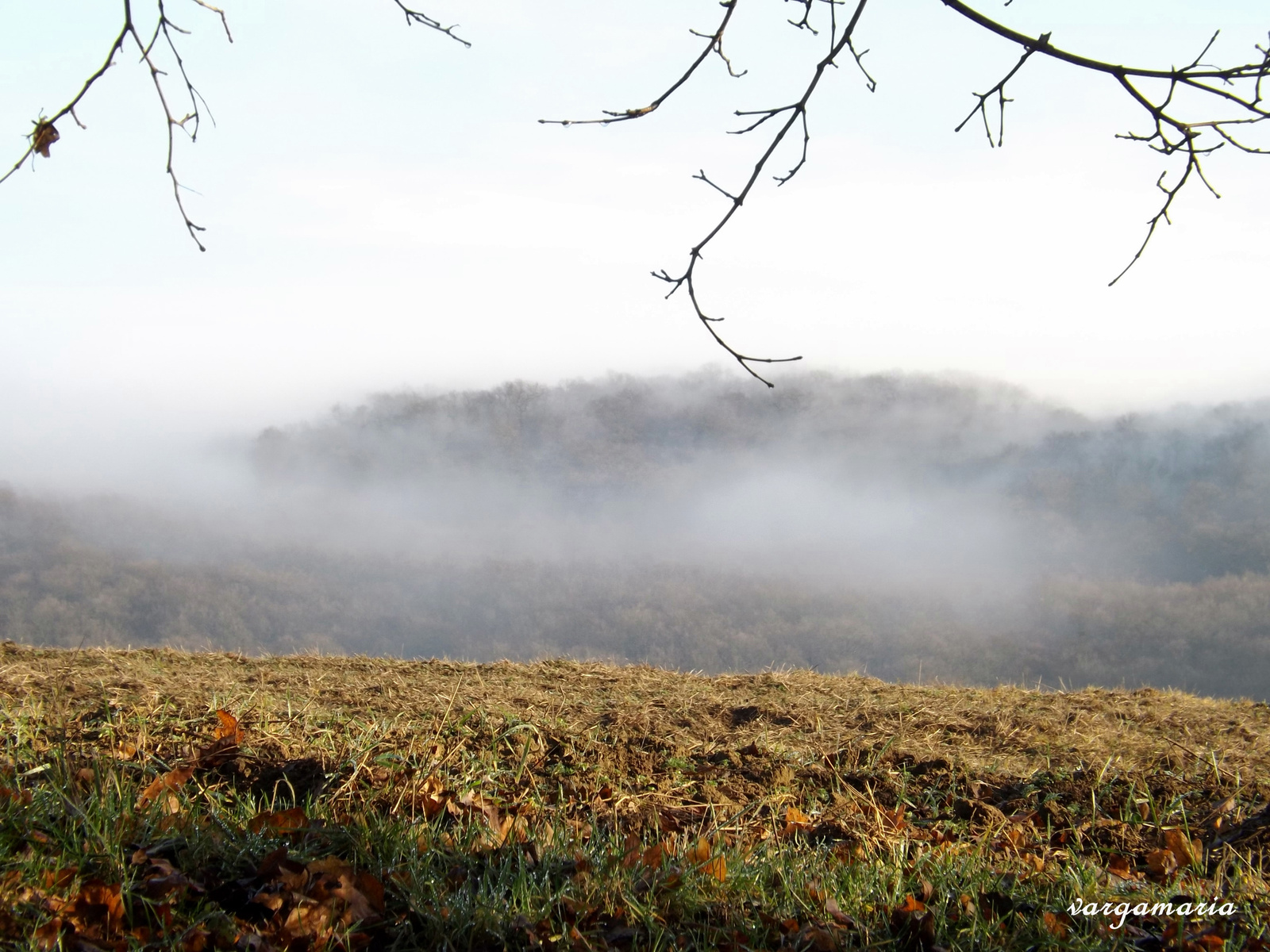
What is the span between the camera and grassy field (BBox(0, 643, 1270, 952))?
232 centimetres

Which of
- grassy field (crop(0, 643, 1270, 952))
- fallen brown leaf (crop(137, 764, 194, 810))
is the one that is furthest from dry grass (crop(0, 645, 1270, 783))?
fallen brown leaf (crop(137, 764, 194, 810))

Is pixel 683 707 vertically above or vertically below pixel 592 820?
above

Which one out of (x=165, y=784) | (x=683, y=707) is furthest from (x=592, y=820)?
(x=683, y=707)

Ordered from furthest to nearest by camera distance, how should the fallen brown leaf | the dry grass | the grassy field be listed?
the dry grass
the fallen brown leaf
the grassy field

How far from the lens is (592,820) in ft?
10.4

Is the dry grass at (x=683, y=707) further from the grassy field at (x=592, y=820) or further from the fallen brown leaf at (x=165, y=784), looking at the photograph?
the fallen brown leaf at (x=165, y=784)

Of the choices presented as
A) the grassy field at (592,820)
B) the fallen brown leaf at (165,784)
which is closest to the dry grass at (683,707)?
the grassy field at (592,820)

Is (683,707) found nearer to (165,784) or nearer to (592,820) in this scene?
(592,820)

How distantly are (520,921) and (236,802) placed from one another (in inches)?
55.7


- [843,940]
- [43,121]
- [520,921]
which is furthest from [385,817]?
[43,121]

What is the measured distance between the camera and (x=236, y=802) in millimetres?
3162

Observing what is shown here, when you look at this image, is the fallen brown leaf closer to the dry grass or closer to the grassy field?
the grassy field

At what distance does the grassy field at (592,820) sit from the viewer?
7.60ft

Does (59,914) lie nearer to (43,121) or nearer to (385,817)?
(385,817)
